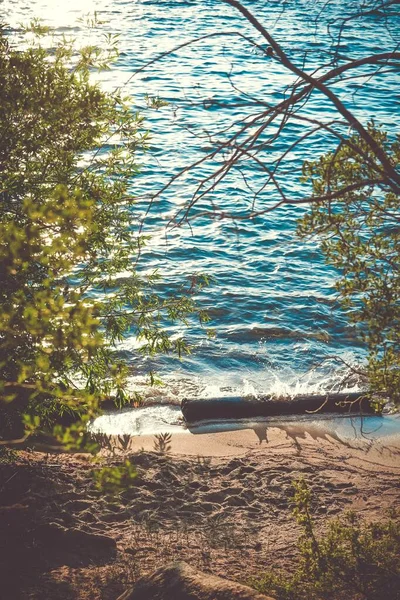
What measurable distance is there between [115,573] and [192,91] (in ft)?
75.0

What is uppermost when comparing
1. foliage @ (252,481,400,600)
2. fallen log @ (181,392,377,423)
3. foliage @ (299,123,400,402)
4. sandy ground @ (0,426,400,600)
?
foliage @ (299,123,400,402)

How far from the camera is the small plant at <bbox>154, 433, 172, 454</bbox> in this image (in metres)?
10.8

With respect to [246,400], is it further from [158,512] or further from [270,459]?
[158,512]

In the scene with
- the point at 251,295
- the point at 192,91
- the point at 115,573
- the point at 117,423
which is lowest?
the point at 115,573

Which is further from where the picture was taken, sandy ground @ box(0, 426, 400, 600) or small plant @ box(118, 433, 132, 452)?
small plant @ box(118, 433, 132, 452)

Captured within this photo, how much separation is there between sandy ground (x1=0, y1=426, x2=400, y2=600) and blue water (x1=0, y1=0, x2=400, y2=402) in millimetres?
1730

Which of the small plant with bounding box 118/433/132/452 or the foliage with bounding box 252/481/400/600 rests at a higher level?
the small plant with bounding box 118/433/132/452

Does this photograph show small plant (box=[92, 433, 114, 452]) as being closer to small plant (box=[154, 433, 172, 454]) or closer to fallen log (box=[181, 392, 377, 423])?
small plant (box=[154, 433, 172, 454])

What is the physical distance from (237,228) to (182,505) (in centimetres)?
364

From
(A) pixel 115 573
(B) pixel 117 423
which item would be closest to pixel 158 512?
(A) pixel 115 573

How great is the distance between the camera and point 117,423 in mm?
11695

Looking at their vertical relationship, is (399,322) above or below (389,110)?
below

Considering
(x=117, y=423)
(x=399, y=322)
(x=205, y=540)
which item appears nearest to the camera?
(x=399, y=322)

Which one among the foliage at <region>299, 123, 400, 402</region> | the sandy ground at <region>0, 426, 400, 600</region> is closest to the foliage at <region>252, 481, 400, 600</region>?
the sandy ground at <region>0, 426, 400, 600</region>
